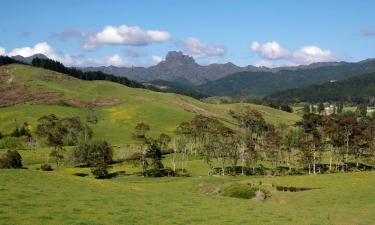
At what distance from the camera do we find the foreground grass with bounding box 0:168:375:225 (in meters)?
32.6

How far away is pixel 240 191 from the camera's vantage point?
63.0m

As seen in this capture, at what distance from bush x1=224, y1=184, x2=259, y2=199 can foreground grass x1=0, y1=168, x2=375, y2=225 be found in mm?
3041

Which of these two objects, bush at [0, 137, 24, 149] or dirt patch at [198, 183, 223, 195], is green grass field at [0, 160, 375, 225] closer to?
dirt patch at [198, 183, 223, 195]

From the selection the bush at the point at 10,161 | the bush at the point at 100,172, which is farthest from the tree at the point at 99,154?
the bush at the point at 10,161

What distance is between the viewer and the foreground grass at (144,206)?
32594 millimetres

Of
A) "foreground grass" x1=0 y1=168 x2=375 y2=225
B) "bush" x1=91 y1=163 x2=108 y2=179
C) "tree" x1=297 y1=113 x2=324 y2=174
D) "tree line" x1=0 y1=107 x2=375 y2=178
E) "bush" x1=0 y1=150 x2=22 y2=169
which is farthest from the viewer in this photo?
"tree" x1=297 y1=113 x2=324 y2=174

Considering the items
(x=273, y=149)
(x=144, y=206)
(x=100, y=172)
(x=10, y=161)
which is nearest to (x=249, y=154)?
(x=273, y=149)

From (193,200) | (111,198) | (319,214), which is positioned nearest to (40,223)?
(111,198)

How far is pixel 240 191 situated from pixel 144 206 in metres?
25.2

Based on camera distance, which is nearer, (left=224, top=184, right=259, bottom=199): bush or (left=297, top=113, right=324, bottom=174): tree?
(left=224, top=184, right=259, bottom=199): bush

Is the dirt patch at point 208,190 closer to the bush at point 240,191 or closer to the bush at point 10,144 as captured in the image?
the bush at point 240,191

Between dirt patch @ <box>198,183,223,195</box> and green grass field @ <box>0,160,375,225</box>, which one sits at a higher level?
green grass field @ <box>0,160,375,225</box>

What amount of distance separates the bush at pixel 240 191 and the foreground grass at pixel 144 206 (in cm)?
304

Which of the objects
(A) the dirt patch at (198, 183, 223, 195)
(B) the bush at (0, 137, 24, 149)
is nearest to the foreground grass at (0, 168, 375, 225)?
(A) the dirt patch at (198, 183, 223, 195)
